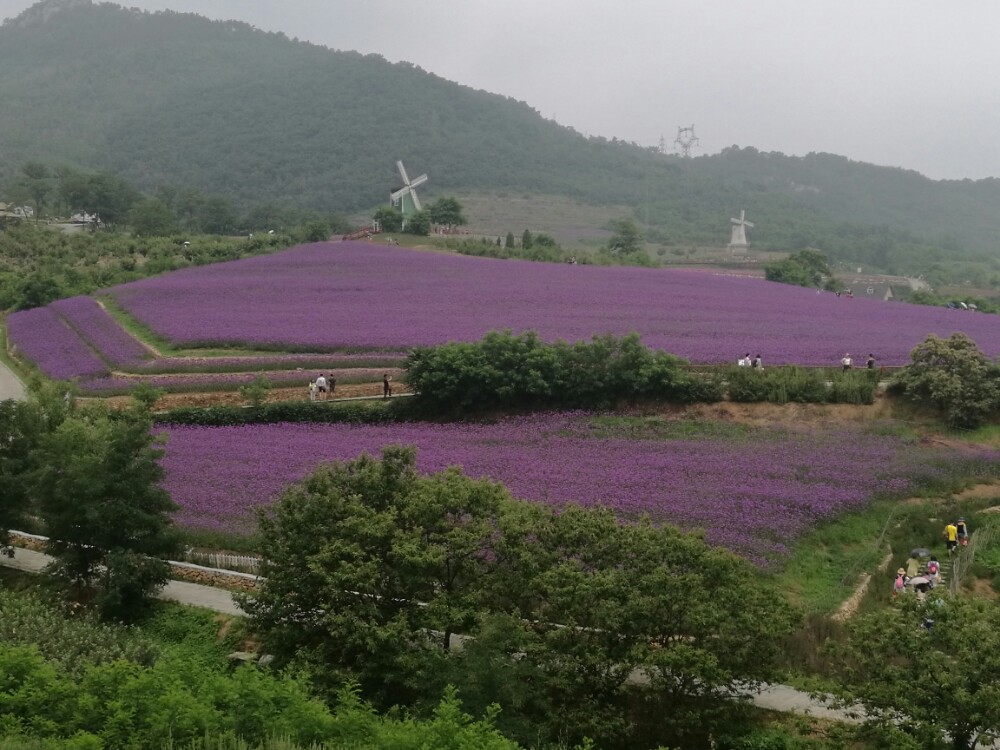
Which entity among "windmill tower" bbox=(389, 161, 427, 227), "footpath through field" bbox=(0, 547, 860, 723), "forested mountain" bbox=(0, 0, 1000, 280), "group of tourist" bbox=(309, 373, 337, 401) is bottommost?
"footpath through field" bbox=(0, 547, 860, 723)

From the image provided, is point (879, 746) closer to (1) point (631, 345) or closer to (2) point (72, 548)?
(2) point (72, 548)

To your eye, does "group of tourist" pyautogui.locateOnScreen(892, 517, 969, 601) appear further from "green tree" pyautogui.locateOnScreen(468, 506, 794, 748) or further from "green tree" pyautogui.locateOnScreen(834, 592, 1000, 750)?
"green tree" pyautogui.locateOnScreen(468, 506, 794, 748)

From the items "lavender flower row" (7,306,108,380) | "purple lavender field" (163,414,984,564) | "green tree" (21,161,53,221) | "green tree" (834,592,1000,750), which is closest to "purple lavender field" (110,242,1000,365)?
"lavender flower row" (7,306,108,380)

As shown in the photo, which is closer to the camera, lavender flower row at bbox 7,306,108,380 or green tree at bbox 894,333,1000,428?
green tree at bbox 894,333,1000,428

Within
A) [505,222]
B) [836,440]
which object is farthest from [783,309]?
[505,222]

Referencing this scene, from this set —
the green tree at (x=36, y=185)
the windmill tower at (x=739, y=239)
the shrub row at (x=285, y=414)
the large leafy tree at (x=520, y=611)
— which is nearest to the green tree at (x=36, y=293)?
the shrub row at (x=285, y=414)

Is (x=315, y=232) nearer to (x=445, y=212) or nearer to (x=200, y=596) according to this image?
(x=445, y=212)

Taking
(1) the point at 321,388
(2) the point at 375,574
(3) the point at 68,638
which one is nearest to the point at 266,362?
(1) the point at 321,388
